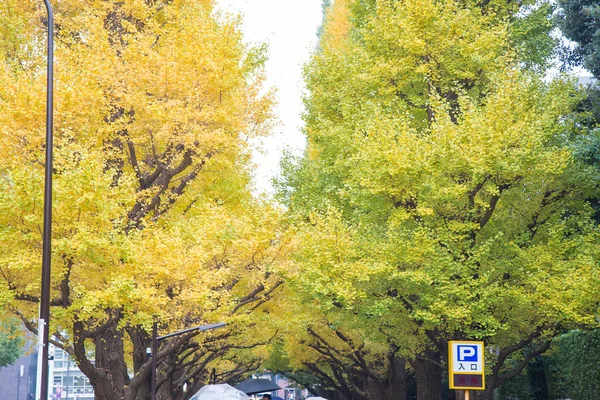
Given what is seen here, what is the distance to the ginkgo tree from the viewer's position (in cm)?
2094

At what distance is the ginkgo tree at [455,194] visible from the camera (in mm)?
20938

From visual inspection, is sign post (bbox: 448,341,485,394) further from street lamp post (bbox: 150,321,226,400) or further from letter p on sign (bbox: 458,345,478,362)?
street lamp post (bbox: 150,321,226,400)

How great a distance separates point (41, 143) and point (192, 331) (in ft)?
20.9

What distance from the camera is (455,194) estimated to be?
2055 centimetres

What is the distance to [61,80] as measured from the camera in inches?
761

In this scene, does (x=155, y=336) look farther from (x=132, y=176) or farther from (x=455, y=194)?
(x=455, y=194)

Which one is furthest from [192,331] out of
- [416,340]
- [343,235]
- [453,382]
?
[453,382]

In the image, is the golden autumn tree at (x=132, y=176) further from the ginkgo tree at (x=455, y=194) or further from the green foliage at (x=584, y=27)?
the green foliage at (x=584, y=27)

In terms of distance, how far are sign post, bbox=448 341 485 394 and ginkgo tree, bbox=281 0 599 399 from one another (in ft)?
22.7

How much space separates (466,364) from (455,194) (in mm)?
7523

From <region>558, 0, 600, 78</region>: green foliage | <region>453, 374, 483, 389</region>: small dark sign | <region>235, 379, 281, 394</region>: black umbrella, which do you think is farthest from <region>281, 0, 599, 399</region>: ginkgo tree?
<region>235, 379, 281, 394</region>: black umbrella

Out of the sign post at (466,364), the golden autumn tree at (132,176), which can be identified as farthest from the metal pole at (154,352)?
the sign post at (466,364)

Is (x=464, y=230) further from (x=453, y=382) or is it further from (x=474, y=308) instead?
(x=453, y=382)

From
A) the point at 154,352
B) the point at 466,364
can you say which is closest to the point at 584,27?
the point at 466,364
